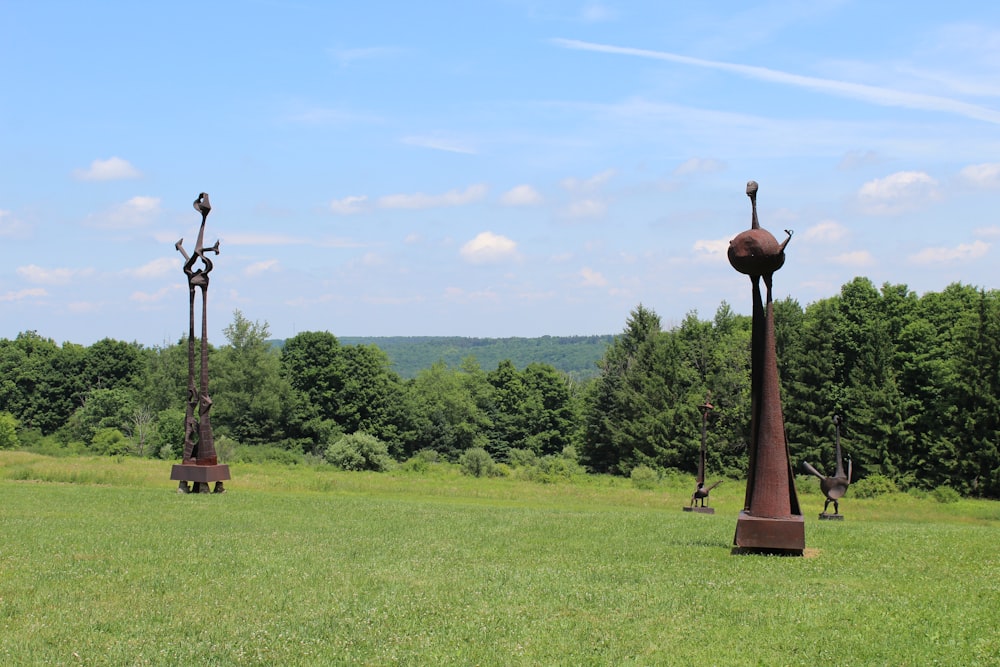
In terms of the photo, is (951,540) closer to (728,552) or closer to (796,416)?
(728,552)

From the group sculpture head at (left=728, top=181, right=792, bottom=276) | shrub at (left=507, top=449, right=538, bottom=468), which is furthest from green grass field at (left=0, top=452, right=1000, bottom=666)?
shrub at (left=507, top=449, right=538, bottom=468)

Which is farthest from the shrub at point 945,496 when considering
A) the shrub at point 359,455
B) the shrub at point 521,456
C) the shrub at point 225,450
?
the shrub at point 225,450

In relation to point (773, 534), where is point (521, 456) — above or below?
below

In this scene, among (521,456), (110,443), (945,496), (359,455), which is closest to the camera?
(945,496)

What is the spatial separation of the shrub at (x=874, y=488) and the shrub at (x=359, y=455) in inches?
1033

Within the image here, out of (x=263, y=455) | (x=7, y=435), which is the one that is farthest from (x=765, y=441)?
(x=7, y=435)

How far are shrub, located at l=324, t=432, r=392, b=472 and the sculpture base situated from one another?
4298cm

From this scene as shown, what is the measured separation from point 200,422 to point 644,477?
3332 centimetres

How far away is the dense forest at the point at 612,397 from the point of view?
49.0 metres

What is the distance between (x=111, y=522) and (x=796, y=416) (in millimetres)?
42815

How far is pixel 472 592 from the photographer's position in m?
10.7

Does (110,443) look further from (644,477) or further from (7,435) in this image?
(644,477)

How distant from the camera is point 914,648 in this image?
8.13 metres

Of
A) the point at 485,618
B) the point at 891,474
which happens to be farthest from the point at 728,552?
the point at 891,474
